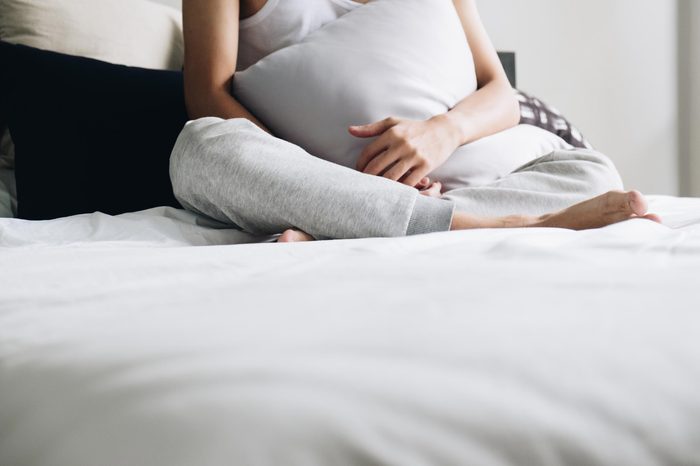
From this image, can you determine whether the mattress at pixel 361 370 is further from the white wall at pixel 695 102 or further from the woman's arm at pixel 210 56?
the white wall at pixel 695 102

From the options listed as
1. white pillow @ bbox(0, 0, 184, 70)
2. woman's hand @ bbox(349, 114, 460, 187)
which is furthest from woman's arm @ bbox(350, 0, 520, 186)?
white pillow @ bbox(0, 0, 184, 70)

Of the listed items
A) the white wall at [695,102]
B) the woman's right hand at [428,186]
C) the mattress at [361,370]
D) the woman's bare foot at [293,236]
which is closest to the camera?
the mattress at [361,370]

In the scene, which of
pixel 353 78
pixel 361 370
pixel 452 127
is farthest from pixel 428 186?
pixel 361 370

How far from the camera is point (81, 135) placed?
116 centimetres

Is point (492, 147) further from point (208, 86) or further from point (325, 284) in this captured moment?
point (325, 284)

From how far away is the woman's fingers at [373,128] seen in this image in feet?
3.75

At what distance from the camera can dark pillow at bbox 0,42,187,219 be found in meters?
1.14

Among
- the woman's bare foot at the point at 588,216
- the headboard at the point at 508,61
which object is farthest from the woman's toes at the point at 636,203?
the headboard at the point at 508,61

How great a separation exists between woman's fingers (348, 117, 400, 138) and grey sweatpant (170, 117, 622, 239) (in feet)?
0.55

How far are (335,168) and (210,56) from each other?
1.70 ft

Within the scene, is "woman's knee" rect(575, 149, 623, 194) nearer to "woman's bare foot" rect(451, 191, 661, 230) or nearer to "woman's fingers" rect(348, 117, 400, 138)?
"woman's bare foot" rect(451, 191, 661, 230)

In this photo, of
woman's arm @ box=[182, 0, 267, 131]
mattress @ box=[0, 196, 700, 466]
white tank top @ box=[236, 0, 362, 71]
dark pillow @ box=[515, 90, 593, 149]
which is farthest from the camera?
dark pillow @ box=[515, 90, 593, 149]

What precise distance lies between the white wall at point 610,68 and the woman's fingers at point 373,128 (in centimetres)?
165

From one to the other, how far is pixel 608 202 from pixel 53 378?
0.72m
